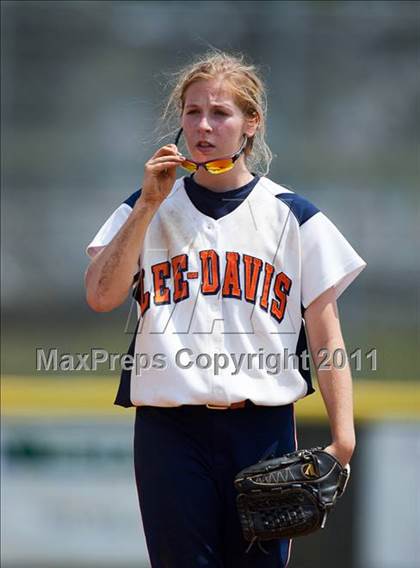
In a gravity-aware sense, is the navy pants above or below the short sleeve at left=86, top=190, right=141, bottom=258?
below

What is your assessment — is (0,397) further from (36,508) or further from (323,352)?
(323,352)

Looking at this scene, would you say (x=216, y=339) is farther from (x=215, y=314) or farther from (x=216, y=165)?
(x=216, y=165)

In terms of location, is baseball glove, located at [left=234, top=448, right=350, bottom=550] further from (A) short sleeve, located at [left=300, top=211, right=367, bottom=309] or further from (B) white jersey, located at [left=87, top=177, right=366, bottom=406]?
(A) short sleeve, located at [left=300, top=211, right=367, bottom=309]

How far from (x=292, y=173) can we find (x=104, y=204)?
4.55 feet

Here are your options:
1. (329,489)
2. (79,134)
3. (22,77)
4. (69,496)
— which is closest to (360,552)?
(69,496)

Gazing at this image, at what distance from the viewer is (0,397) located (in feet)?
17.2

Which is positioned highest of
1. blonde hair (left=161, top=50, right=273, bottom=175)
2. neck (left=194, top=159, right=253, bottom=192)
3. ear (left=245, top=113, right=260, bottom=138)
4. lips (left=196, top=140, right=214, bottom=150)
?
blonde hair (left=161, top=50, right=273, bottom=175)

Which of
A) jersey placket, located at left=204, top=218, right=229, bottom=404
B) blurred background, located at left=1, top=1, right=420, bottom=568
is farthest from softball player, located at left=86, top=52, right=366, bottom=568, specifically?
blurred background, located at left=1, top=1, right=420, bottom=568

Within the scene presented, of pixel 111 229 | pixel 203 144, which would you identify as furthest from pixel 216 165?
pixel 111 229

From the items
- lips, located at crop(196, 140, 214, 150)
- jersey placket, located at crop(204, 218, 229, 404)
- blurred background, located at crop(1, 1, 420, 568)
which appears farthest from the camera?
blurred background, located at crop(1, 1, 420, 568)

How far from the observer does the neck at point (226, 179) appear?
2812 mm

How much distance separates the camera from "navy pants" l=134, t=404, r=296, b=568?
263 centimetres

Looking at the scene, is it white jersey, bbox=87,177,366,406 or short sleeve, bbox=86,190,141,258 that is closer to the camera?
white jersey, bbox=87,177,366,406

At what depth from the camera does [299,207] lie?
2830mm
